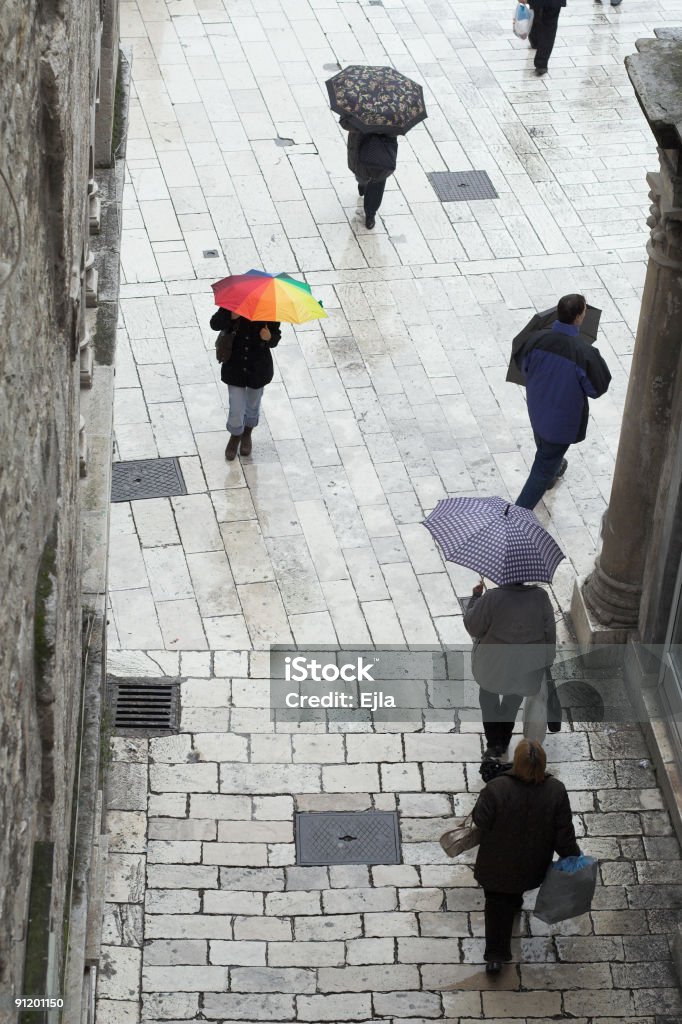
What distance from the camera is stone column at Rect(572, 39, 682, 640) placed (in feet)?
26.8

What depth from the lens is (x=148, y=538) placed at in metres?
10.9

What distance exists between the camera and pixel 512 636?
8.59m

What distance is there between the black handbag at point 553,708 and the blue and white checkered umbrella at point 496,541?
3.12 ft

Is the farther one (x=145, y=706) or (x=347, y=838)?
(x=145, y=706)

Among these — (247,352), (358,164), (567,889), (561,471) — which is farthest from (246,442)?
(567,889)

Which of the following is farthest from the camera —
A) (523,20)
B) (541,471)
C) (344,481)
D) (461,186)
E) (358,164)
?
(523,20)

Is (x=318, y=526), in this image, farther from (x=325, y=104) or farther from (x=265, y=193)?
(x=325, y=104)

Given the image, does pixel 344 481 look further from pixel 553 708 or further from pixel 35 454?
pixel 35 454

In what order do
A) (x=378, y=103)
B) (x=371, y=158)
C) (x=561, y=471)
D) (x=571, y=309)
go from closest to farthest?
(x=571, y=309), (x=561, y=471), (x=378, y=103), (x=371, y=158)

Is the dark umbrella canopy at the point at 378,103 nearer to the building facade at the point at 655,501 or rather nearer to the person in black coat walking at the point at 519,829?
the building facade at the point at 655,501

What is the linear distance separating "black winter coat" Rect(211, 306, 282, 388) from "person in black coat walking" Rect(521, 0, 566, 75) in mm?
7968

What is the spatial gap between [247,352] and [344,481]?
126cm

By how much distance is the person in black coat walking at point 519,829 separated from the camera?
752 centimetres

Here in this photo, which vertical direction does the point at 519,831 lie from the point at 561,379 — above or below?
below
